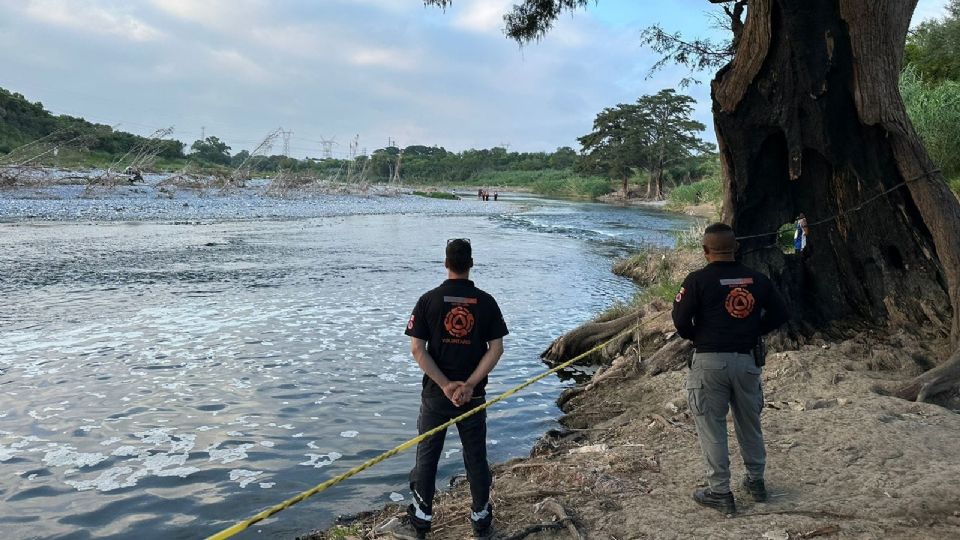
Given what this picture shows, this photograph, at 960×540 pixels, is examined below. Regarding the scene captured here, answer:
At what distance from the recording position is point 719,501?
15.0ft

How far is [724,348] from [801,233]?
5.00 meters

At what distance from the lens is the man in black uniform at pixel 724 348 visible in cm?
Answer: 456

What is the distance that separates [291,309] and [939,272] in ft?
36.7

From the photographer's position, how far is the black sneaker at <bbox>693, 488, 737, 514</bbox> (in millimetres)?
4539

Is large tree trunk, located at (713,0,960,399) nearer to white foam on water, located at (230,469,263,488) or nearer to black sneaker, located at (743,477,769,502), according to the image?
black sneaker, located at (743,477,769,502)

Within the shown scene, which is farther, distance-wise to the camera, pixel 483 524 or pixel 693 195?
pixel 693 195

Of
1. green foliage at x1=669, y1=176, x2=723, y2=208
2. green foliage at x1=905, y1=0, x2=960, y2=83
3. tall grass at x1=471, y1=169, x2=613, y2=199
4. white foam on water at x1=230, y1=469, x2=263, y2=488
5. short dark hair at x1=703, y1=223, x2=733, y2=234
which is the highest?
green foliage at x1=905, y1=0, x2=960, y2=83

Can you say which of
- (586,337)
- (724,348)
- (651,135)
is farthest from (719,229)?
(651,135)

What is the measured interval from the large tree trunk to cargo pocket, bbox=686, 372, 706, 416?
3946 mm

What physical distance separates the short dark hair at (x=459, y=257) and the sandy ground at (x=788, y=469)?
174 cm

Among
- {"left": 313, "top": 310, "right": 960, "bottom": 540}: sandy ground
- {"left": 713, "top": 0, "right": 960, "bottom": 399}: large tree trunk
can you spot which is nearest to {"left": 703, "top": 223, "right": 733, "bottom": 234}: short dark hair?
{"left": 313, "top": 310, "right": 960, "bottom": 540}: sandy ground

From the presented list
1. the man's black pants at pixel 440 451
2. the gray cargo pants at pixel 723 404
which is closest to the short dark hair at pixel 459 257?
the man's black pants at pixel 440 451

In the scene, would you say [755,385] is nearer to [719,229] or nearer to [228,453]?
[719,229]

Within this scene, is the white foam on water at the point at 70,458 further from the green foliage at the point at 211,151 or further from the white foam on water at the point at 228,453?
the green foliage at the point at 211,151
